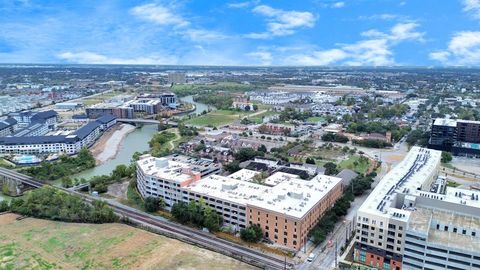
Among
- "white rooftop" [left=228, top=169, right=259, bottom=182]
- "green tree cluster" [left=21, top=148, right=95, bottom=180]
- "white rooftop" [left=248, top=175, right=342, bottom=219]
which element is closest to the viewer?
"white rooftop" [left=248, top=175, right=342, bottom=219]

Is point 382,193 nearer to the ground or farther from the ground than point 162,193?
farther from the ground

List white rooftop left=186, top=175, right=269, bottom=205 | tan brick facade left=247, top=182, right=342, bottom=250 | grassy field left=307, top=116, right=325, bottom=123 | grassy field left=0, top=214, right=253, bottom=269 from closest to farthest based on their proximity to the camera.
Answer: grassy field left=0, top=214, right=253, bottom=269 < tan brick facade left=247, top=182, right=342, bottom=250 < white rooftop left=186, top=175, right=269, bottom=205 < grassy field left=307, top=116, right=325, bottom=123

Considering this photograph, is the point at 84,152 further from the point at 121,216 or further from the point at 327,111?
the point at 327,111

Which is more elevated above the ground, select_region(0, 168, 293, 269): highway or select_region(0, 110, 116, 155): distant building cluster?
select_region(0, 110, 116, 155): distant building cluster

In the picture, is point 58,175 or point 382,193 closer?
point 382,193

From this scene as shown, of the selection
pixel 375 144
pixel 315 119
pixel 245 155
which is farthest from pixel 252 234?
pixel 315 119

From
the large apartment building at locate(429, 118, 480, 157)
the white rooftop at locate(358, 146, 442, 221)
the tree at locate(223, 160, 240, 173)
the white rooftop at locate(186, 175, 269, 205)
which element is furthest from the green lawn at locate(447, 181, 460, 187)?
the tree at locate(223, 160, 240, 173)

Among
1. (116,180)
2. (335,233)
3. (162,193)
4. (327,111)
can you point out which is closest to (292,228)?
(335,233)

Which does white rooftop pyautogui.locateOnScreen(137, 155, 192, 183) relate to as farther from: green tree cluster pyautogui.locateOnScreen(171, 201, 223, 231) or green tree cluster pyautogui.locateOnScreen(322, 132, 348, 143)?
green tree cluster pyautogui.locateOnScreen(322, 132, 348, 143)
